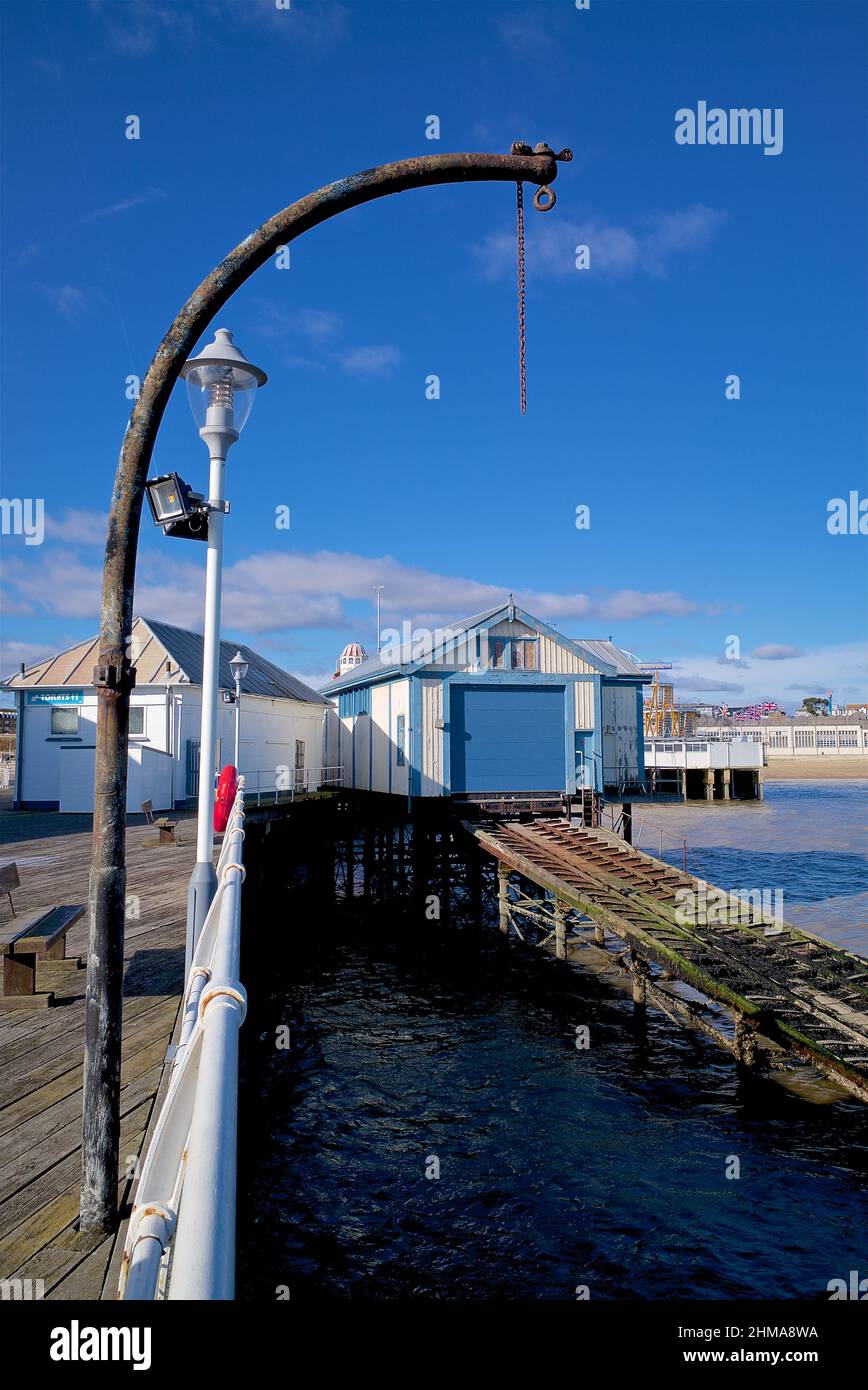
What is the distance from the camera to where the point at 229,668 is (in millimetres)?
31625

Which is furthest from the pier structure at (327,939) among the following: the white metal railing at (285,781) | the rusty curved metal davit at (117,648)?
the white metal railing at (285,781)

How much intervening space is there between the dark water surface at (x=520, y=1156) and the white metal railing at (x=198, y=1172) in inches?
221

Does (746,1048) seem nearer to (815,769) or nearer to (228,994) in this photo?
(228,994)

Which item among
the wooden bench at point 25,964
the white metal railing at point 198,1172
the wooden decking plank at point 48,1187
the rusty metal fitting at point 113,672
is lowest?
the wooden decking plank at point 48,1187

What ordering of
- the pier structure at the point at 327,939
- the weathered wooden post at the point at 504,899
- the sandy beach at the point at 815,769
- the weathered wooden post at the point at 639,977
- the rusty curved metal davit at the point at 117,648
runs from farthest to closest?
the sandy beach at the point at 815,769 → the weathered wooden post at the point at 504,899 → the weathered wooden post at the point at 639,977 → the rusty curved metal davit at the point at 117,648 → the pier structure at the point at 327,939

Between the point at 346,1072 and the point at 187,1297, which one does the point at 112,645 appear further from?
the point at 346,1072

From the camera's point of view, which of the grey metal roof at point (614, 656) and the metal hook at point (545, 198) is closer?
the metal hook at point (545, 198)

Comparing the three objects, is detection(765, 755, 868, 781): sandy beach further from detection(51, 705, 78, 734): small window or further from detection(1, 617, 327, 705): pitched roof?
detection(51, 705, 78, 734): small window

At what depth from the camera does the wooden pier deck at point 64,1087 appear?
13.2 ft

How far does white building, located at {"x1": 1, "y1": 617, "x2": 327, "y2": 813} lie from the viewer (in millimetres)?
26734

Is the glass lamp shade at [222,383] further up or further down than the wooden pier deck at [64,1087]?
further up

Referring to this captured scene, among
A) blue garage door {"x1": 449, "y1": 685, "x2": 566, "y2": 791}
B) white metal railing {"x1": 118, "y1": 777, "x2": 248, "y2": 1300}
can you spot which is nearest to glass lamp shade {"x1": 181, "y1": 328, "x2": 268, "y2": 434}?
white metal railing {"x1": 118, "y1": 777, "x2": 248, "y2": 1300}

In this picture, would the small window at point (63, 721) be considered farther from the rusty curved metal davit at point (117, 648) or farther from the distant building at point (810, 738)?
the distant building at point (810, 738)
